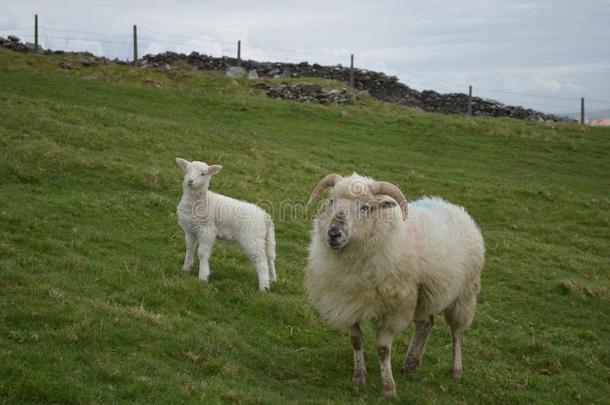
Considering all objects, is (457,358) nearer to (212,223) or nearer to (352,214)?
(352,214)

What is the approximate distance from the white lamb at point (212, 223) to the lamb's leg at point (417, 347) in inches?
113

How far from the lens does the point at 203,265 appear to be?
11.3 meters

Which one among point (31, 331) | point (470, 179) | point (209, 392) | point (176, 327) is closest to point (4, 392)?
point (31, 331)

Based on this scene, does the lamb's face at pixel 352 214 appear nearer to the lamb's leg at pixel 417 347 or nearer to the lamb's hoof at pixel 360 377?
the lamb's hoof at pixel 360 377

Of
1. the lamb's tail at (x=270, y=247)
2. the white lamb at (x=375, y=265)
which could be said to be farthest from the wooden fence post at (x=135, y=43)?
the white lamb at (x=375, y=265)

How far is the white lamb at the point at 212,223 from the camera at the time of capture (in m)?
11.4

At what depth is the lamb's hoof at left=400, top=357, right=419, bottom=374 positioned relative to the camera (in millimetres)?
9771

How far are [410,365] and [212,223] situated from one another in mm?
4188

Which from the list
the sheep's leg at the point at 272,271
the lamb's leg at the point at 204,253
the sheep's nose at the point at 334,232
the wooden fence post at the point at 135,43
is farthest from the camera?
the wooden fence post at the point at 135,43

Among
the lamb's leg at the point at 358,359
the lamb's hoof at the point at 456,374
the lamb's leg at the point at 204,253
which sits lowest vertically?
the lamb's hoof at the point at 456,374

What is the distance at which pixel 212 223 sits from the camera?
11.5 metres

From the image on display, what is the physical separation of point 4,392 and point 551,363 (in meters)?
8.50

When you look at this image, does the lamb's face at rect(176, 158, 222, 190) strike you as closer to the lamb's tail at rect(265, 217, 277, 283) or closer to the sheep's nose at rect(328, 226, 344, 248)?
the lamb's tail at rect(265, 217, 277, 283)

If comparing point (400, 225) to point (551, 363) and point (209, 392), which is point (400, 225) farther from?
point (551, 363)
